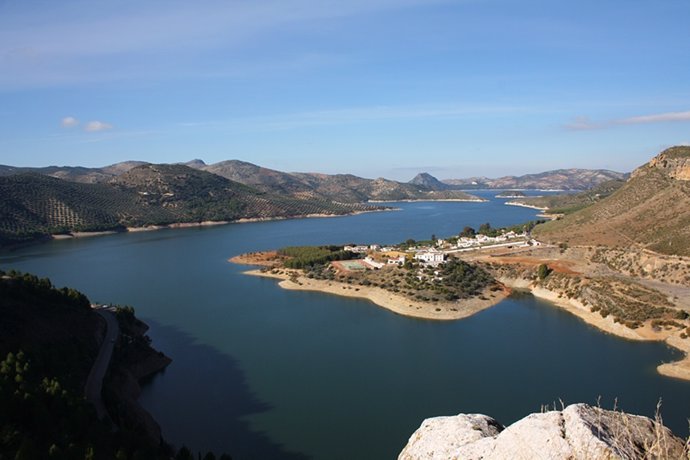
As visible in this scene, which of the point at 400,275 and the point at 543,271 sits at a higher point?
the point at 543,271

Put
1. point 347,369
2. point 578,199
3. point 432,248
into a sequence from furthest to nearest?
point 578,199 → point 432,248 → point 347,369

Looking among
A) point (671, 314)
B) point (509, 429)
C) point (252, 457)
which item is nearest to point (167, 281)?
point (252, 457)

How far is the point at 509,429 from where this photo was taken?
28.9 ft

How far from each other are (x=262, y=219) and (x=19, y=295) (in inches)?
4293

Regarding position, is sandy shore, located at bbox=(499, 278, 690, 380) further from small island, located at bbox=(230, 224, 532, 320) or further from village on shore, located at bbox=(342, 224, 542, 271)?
village on shore, located at bbox=(342, 224, 542, 271)

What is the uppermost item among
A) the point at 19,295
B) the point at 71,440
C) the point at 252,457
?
the point at 19,295

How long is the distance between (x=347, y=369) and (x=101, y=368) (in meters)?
13.3

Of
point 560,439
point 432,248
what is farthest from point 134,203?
point 560,439

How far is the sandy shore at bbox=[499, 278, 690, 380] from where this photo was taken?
1161 inches

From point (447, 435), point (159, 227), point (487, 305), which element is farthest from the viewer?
point (159, 227)

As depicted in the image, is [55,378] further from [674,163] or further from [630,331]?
[674,163]

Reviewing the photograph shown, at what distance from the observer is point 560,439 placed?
8016mm

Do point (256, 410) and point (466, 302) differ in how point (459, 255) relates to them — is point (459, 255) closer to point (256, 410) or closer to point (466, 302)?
point (466, 302)

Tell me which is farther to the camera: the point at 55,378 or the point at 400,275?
the point at 400,275
